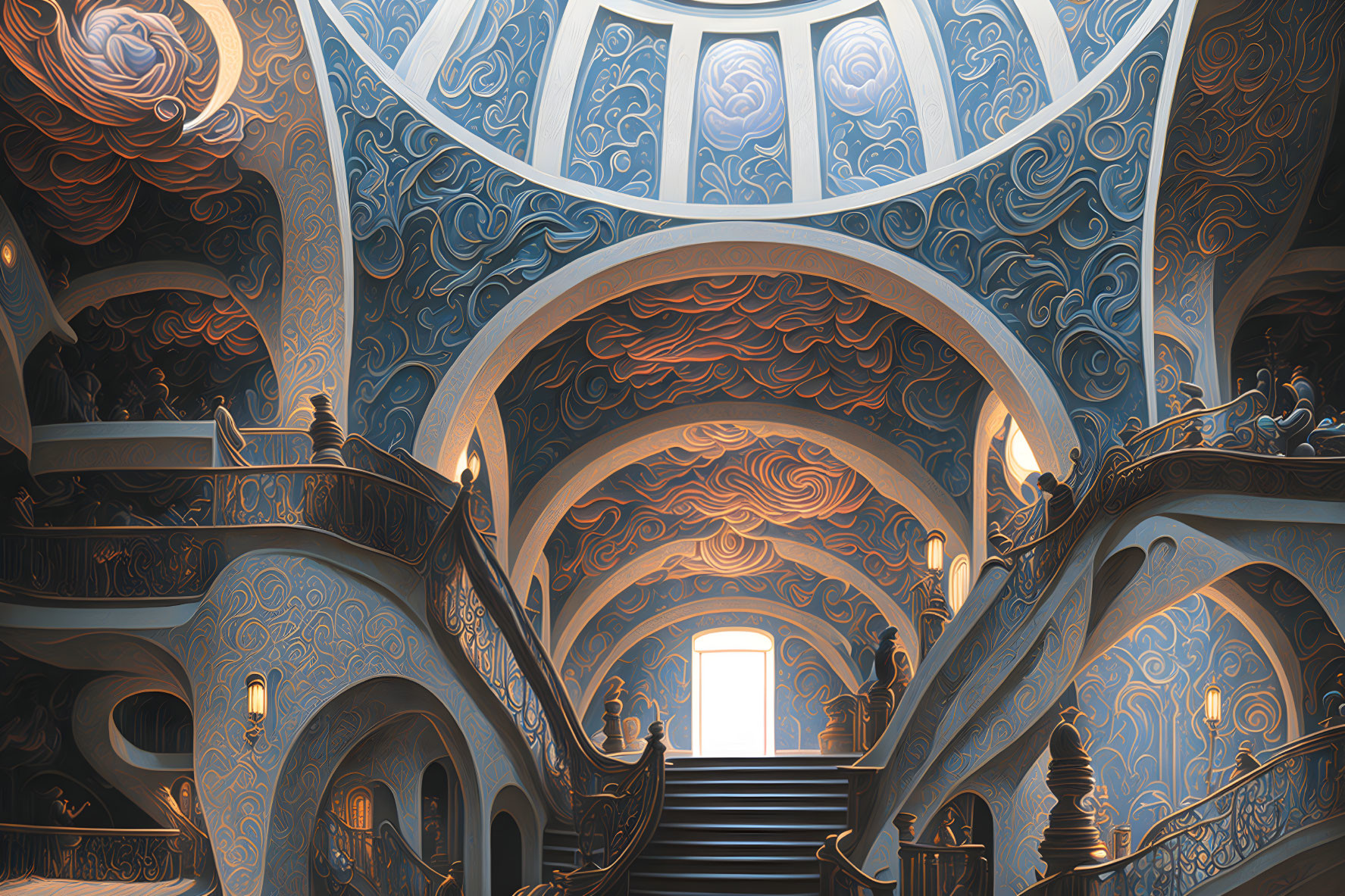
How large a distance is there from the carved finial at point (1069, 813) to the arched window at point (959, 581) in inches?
272

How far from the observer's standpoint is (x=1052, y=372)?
460 inches

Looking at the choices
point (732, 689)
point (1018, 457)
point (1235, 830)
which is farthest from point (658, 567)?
point (1235, 830)

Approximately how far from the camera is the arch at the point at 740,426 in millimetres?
15594

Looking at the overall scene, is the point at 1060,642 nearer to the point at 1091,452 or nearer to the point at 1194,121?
the point at 1091,452

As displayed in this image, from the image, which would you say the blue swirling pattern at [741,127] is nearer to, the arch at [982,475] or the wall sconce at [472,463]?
the arch at [982,475]

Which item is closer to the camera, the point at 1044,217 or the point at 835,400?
the point at 1044,217

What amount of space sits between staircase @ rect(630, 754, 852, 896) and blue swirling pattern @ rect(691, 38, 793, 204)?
21.3 ft

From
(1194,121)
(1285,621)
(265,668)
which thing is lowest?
(265,668)

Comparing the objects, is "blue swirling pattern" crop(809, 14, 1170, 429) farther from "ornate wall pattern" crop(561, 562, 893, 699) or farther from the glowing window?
"ornate wall pattern" crop(561, 562, 893, 699)

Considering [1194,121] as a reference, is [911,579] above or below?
below

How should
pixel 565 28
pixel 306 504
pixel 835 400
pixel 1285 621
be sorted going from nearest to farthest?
pixel 306 504
pixel 1285 621
pixel 565 28
pixel 835 400

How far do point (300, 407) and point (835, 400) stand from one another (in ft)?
24.6

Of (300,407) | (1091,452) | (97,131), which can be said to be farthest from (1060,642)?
(97,131)

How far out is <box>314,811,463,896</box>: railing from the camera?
9.80 m
